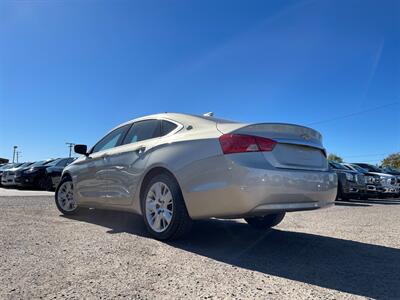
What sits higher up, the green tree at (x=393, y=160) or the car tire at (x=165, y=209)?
the green tree at (x=393, y=160)

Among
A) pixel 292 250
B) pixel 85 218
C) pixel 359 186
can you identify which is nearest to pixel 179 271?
pixel 292 250

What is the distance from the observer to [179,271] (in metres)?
3.17

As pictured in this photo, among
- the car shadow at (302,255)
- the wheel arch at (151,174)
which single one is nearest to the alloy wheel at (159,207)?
the wheel arch at (151,174)

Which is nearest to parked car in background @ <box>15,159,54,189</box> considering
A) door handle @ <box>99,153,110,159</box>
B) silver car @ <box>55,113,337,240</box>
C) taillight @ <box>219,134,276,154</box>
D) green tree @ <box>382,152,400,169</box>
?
door handle @ <box>99,153,110,159</box>

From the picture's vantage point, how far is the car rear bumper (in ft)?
12.0

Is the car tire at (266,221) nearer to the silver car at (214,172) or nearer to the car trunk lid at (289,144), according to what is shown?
the silver car at (214,172)

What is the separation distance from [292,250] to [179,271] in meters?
1.52

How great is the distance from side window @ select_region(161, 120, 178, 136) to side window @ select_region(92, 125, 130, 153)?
102cm

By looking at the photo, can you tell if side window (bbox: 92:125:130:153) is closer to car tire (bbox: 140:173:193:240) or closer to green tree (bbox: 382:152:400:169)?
car tire (bbox: 140:173:193:240)

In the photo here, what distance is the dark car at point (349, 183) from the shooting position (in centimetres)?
1334

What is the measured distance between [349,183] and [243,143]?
35.4 ft

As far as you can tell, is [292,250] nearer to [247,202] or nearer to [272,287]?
[247,202]

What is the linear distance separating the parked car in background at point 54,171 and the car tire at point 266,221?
10.1m

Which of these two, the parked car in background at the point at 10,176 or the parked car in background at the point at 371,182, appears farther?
the parked car in background at the point at 10,176
